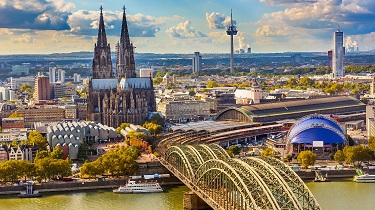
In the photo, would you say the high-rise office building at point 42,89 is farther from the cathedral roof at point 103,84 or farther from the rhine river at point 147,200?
the rhine river at point 147,200

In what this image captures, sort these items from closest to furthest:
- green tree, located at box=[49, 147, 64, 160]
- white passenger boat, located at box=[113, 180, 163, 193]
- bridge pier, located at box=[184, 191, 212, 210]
A: bridge pier, located at box=[184, 191, 212, 210]
white passenger boat, located at box=[113, 180, 163, 193]
green tree, located at box=[49, 147, 64, 160]

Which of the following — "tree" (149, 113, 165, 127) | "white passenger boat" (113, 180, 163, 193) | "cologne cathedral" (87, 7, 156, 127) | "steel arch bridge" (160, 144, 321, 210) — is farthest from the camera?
"cologne cathedral" (87, 7, 156, 127)

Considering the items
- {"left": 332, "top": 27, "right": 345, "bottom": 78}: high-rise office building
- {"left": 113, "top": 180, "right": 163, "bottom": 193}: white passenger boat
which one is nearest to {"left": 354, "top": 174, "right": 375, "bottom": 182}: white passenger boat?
{"left": 113, "top": 180, "right": 163, "bottom": 193}: white passenger boat

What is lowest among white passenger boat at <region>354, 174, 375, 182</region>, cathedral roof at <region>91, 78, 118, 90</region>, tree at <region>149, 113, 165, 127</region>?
white passenger boat at <region>354, 174, 375, 182</region>

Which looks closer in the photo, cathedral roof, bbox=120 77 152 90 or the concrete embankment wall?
the concrete embankment wall

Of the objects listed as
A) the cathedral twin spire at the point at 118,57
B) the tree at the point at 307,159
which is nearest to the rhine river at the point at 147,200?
the tree at the point at 307,159

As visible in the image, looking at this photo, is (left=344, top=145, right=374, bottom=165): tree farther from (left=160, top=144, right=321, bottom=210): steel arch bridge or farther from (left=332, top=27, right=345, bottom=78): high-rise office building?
(left=332, top=27, right=345, bottom=78): high-rise office building
